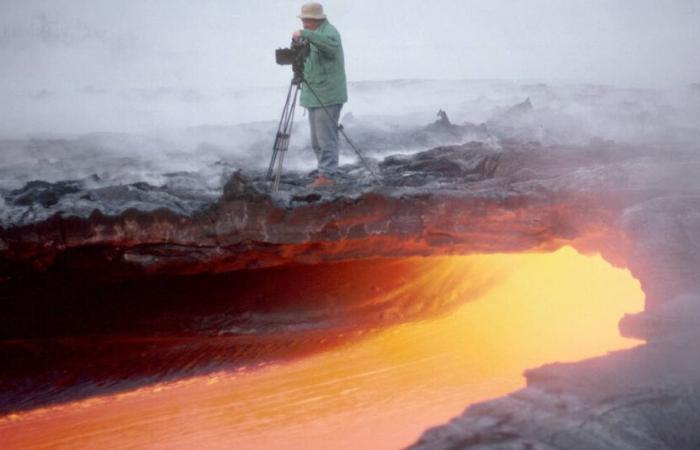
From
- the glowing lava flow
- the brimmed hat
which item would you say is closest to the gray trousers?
the brimmed hat

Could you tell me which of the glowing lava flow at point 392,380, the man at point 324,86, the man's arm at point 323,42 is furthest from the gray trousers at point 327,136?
the glowing lava flow at point 392,380

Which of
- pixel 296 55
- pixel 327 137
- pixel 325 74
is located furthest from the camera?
pixel 327 137

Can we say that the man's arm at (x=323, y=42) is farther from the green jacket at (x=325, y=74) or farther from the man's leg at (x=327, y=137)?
the man's leg at (x=327, y=137)

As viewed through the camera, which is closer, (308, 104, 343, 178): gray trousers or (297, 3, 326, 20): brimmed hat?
(297, 3, 326, 20): brimmed hat

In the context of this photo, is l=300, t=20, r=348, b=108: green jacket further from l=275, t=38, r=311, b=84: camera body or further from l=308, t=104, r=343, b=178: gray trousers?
l=275, t=38, r=311, b=84: camera body

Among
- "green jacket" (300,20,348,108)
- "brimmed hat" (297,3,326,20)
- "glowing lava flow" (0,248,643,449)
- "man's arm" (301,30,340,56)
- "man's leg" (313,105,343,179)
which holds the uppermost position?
"brimmed hat" (297,3,326,20)

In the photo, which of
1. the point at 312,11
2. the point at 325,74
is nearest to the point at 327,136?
the point at 325,74

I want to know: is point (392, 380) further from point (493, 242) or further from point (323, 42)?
point (323, 42)

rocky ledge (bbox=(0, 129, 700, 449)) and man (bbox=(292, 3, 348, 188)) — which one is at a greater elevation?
man (bbox=(292, 3, 348, 188))

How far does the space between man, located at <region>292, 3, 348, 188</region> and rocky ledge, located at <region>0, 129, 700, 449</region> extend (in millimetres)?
1798

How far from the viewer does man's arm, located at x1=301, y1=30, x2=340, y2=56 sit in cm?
517

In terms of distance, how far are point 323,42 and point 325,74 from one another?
1.19 ft

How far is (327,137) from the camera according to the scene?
5.77 metres

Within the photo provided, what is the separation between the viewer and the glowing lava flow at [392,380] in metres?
2.67
